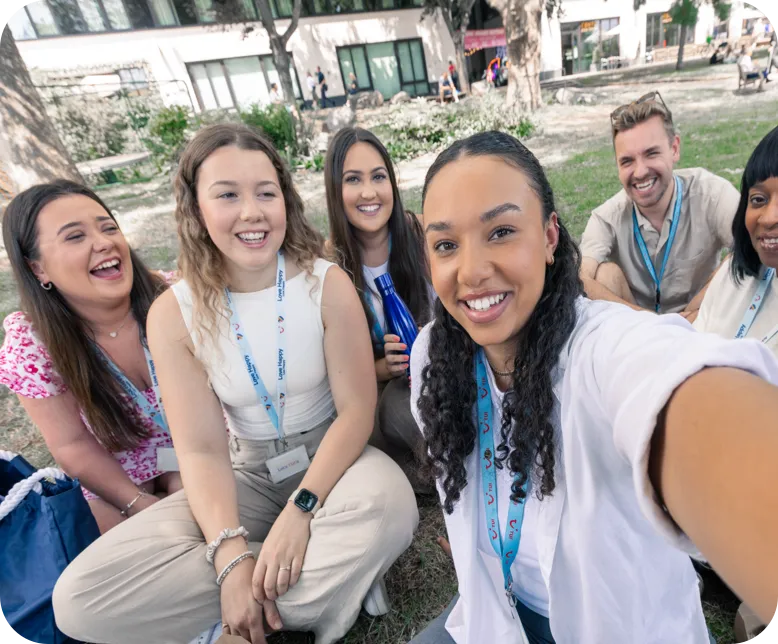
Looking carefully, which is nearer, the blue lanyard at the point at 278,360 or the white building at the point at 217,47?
the blue lanyard at the point at 278,360

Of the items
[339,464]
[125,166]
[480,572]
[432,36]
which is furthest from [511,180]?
[432,36]

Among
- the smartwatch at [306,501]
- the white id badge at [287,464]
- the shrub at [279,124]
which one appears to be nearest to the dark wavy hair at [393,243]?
the white id badge at [287,464]

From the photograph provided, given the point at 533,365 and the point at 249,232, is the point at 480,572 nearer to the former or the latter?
the point at 533,365

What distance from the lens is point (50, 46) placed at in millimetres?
13352

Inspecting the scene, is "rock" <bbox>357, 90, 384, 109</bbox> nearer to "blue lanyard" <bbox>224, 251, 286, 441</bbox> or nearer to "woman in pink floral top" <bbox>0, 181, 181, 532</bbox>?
"woman in pink floral top" <bbox>0, 181, 181, 532</bbox>

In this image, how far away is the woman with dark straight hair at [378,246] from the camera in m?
2.57

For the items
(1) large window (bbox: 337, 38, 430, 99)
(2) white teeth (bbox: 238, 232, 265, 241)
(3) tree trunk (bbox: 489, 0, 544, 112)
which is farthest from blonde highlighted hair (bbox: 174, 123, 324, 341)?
(1) large window (bbox: 337, 38, 430, 99)

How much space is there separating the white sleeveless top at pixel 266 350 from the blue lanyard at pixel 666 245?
7.20 feet

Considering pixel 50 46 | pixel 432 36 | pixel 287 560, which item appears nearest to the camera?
pixel 287 560

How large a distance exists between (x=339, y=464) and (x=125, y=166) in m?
12.0

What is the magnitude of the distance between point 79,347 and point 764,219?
3.01 meters

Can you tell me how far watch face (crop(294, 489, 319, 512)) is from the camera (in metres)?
1.70

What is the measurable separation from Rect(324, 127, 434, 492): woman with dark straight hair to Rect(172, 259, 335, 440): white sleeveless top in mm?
619

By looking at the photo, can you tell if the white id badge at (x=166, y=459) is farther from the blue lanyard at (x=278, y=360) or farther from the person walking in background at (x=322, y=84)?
the person walking in background at (x=322, y=84)
